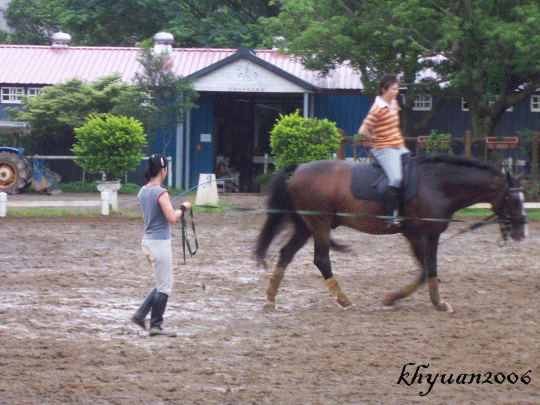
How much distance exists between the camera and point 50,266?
407 inches

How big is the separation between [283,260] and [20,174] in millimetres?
15644

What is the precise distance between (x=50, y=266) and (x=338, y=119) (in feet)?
53.5

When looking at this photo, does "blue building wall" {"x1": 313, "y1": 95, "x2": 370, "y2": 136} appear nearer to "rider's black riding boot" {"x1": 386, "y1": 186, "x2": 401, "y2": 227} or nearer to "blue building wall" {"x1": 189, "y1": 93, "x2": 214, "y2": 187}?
"blue building wall" {"x1": 189, "y1": 93, "x2": 214, "y2": 187}

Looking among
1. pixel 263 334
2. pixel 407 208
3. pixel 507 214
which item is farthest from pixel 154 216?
pixel 507 214

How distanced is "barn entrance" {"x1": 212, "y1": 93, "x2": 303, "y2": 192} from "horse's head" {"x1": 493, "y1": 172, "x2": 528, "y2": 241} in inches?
746

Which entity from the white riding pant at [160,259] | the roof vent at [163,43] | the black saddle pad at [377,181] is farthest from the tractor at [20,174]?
the white riding pant at [160,259]

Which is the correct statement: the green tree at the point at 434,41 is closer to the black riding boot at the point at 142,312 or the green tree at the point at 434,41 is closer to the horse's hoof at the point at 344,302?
the horse's hoof at the point at 344,302

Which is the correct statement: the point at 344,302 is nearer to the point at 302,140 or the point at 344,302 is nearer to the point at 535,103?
the point at 302,140

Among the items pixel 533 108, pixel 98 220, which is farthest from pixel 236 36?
pixel 98 220

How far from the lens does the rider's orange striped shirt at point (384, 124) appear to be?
24.4ft

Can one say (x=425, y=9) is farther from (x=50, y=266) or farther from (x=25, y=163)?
(x=25, y=163)

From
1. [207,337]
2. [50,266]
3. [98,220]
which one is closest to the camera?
[207,337]

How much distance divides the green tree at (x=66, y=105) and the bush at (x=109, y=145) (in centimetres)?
538

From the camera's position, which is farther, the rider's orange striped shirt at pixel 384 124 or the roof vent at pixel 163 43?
the roof vent at pixel 163 43
